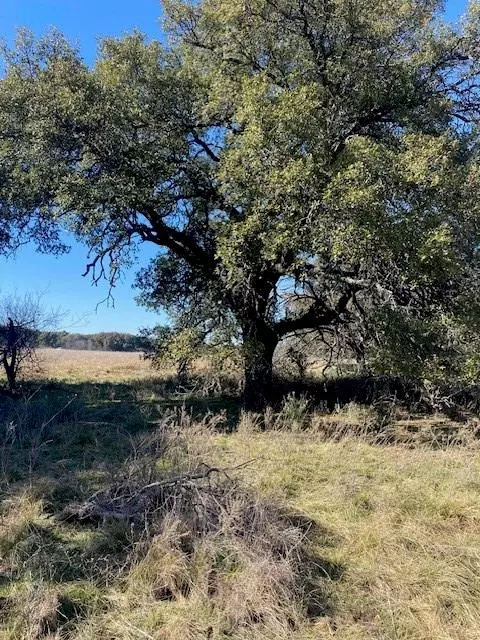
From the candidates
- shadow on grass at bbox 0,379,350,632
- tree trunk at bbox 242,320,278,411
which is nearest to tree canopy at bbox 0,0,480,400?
tree trunk at bbox 242,320,278,411

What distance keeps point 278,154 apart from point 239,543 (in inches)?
229

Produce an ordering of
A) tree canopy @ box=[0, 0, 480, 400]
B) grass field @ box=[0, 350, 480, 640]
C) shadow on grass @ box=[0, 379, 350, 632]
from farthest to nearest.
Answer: tree canopy @ box=[0, 0, 480, 400], shadow on grass @ box=[0, 379, 350, 632], grass field @ box=[0, 350, 480, 640]

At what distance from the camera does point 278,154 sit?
311 inches

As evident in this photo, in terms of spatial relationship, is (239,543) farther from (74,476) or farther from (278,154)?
(278,154)

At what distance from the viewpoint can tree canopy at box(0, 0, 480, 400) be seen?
24.0ft

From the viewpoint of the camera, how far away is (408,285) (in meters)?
8.22

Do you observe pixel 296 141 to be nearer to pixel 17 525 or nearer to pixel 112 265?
pixel 112 265

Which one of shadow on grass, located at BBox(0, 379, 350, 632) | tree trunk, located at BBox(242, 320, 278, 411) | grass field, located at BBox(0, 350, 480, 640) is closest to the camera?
grass field, located at BBox(0, 350, 480, 640)

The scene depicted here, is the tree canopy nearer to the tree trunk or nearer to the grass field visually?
the tree trunk

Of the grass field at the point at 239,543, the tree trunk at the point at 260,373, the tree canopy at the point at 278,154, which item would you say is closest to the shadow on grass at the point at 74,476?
the grass field at the point at 239,543

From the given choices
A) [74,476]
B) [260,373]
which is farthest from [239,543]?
[260,373]

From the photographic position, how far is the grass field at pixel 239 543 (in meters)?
3.30

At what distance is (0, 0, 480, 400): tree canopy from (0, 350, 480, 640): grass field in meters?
2.96

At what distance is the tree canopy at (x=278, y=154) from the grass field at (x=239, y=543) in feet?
9.72
